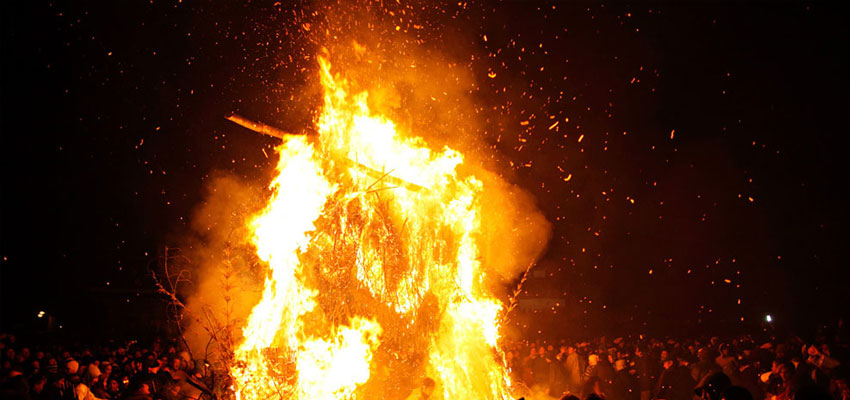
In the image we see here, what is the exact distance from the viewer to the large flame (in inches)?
260

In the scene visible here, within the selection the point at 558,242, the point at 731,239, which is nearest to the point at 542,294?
the point at 558,242

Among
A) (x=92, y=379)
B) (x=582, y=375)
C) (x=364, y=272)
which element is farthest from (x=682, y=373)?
(x=92, y=379)

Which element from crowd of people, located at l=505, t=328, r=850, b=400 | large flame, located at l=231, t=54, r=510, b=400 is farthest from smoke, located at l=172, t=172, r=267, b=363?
crowd of people, located at l=505, t=328, r=850, b=400

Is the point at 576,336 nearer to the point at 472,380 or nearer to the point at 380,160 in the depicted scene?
the point at 472,380

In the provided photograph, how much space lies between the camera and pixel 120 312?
835 inches

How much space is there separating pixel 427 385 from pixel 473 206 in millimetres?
2775

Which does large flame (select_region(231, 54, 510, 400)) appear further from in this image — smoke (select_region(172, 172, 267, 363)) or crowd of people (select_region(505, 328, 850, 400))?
smoke (select_region(172, 172, 267, 363))

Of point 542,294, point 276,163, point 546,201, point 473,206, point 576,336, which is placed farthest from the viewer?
point 542,294

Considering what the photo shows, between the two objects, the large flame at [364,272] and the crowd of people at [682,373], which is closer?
the large flame at [364,272]

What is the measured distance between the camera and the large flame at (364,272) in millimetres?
6609

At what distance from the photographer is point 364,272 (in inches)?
267

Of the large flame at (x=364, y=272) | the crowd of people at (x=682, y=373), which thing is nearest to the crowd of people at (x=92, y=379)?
the large flame at (x=364, y=272)

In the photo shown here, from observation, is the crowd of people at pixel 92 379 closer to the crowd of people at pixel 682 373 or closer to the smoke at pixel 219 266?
the smoke at pixel 219 266

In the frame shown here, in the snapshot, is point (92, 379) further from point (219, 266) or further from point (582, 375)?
point (582, 375)
